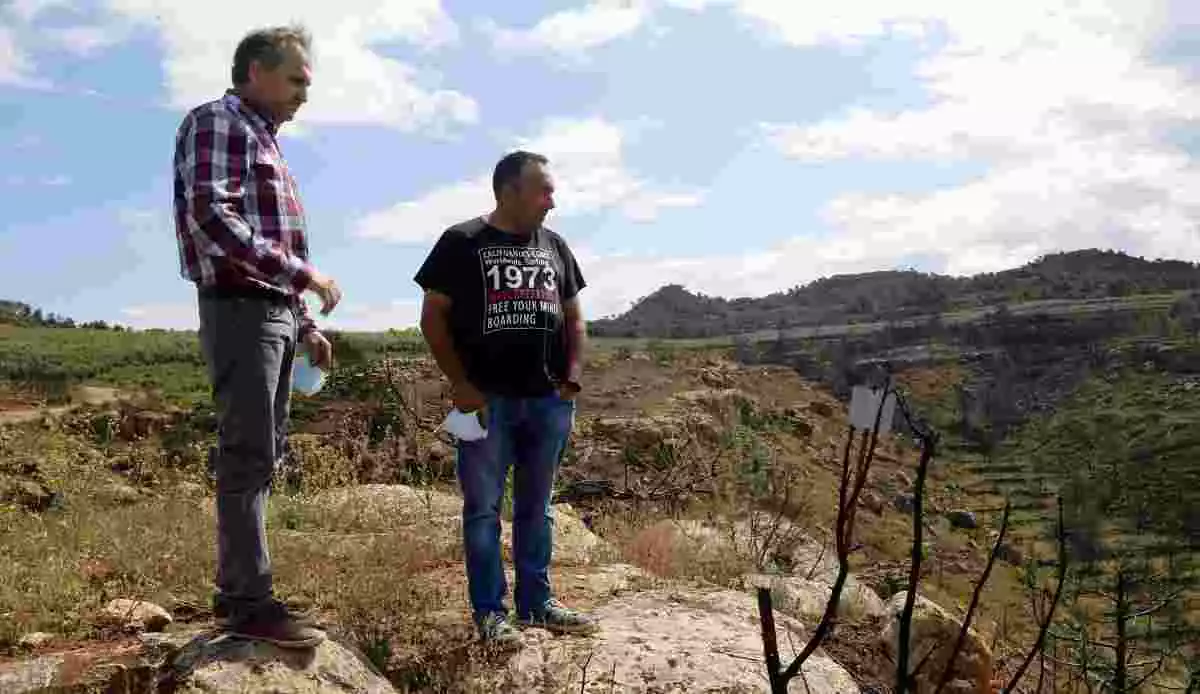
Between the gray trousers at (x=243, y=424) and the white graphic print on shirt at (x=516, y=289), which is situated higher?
the white graphic print on shirt at (x=516, y=289)

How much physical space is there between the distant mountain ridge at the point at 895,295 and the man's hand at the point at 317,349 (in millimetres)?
71386

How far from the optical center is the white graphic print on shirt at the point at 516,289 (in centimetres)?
372

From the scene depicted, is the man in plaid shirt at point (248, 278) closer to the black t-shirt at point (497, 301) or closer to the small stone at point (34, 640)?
the black t-shirt at point (497, 301)

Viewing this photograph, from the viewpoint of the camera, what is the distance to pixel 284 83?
3.15 metres

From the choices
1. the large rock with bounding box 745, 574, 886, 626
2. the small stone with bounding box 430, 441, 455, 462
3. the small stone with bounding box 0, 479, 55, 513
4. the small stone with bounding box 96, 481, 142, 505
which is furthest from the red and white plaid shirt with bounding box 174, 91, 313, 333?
the small stone with bounding box 430, 441, 455, 462

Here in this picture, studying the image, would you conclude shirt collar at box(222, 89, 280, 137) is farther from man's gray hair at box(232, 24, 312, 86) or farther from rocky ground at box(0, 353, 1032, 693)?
rocky ground at box(0, 353, 1032, 693)

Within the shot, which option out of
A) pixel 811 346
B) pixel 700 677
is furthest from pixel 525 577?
pixel 811 346

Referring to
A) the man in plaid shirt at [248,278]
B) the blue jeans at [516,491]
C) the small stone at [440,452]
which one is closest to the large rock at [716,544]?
the blue jeans at [516,491]

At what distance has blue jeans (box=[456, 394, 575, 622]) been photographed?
373cm

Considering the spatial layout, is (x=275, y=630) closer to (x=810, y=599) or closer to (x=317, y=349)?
(x=317, y=349)

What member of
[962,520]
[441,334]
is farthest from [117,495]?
[962,520]

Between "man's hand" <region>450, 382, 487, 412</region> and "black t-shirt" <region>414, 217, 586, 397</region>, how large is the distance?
0.30ft

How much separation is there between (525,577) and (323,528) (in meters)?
2.08

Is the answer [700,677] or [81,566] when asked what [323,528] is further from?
[700,677]
